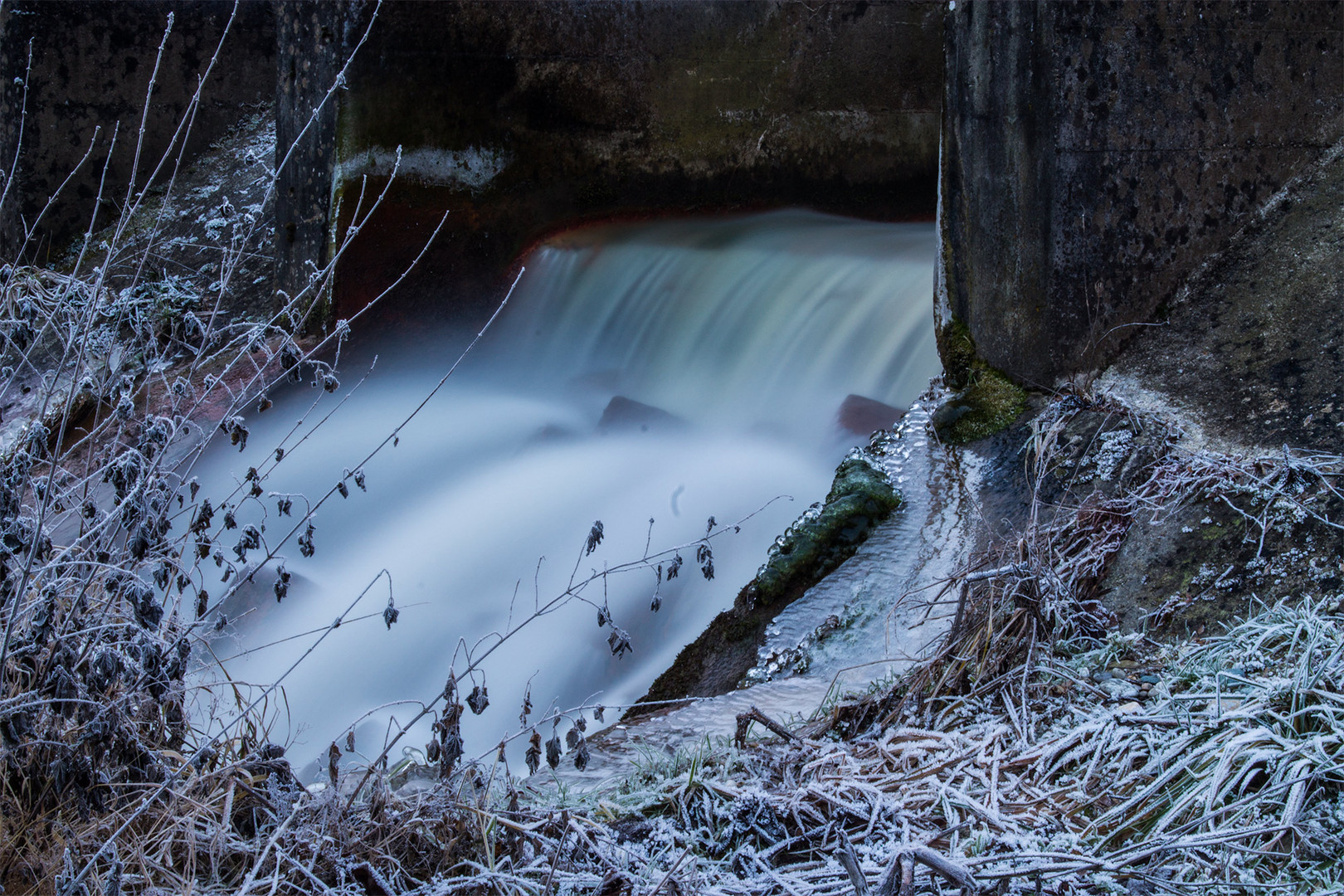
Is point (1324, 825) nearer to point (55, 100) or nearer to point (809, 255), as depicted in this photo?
point (809, 255)

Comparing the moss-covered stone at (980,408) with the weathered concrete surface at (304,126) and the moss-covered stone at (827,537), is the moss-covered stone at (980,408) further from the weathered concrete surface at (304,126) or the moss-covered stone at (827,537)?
the weathered concrete surface at (304,126)

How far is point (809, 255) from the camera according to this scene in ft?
19.4

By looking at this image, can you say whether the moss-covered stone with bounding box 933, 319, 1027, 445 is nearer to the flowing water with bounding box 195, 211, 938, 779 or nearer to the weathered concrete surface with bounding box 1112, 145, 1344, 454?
the weathered concrete surface with bounding box 1112, 145, 1344, 454

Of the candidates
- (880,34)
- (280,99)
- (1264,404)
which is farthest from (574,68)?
(1264,404)

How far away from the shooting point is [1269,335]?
11.5ft

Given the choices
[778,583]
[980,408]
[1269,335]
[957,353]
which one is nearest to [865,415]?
[957,353]

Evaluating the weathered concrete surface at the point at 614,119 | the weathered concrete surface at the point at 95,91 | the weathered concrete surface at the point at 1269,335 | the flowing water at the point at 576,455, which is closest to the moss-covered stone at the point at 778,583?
the flowing water at the point at 576,455

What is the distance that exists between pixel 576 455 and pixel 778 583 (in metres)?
1.51

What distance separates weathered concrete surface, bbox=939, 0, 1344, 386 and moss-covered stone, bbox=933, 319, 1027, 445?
0.22 ft

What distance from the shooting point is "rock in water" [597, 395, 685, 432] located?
16.1ft

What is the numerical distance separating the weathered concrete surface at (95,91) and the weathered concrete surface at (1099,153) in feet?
15.9

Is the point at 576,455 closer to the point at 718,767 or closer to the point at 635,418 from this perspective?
the point at 635,418

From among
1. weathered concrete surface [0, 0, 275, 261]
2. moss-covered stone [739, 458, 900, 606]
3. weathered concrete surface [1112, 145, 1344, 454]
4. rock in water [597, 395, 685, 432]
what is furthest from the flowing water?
weathered concrete surface [0, 0, 275, 261]

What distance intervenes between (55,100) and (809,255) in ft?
15.3
